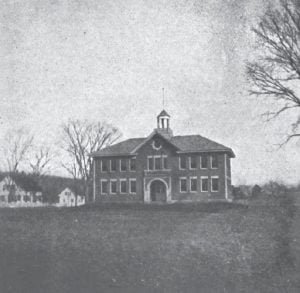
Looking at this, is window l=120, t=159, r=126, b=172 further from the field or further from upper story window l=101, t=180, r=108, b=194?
the field

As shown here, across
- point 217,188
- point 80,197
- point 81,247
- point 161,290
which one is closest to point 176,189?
point 217,188

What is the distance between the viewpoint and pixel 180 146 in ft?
131

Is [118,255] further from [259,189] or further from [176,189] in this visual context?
[259,189]

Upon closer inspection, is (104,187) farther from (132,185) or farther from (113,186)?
(132,185)

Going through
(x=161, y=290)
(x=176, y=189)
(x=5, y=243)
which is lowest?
(x=161, y=290)

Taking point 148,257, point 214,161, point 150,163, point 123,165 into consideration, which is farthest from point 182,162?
point 148,257

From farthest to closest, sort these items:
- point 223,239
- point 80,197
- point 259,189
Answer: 1. point 80,197
2. point 259,189
3. point 223,239

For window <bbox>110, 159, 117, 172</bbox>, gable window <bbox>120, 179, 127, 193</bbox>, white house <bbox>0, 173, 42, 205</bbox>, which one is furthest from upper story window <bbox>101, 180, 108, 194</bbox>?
white house <bbox>0, 173, 42, 205</bbox>

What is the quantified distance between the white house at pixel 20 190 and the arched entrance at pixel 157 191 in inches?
1007

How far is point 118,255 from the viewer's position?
13430 millimetres

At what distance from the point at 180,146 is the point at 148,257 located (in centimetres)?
2689

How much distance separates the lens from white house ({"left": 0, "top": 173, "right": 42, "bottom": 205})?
59931 millimetres

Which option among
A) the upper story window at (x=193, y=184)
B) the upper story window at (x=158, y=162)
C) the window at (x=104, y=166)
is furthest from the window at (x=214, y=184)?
the window at (x=104, y=166)

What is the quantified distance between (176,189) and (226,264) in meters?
27.0
